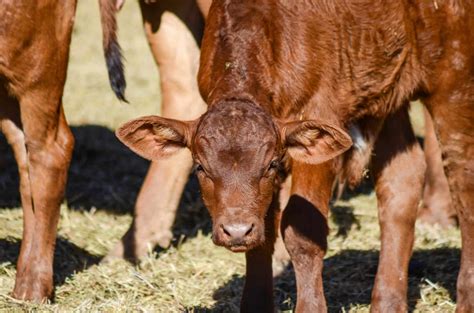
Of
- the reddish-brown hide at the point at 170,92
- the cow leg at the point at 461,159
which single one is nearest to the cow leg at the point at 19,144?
the reddish-brown hide at the point at 170,92

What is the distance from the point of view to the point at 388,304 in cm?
724

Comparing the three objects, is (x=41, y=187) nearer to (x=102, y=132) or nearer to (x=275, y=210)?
(x=275, y=210)

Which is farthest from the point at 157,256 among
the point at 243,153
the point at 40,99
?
the point at 243,153

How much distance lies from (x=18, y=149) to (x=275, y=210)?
191cm

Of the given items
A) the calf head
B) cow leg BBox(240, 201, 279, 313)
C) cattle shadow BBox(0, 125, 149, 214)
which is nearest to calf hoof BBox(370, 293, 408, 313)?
cow leg BBox(240, 201, 279, 313)

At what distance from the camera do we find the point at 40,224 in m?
7.59

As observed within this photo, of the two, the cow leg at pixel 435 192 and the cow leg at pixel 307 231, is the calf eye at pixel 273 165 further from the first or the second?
the cow leg at pixel 435 192

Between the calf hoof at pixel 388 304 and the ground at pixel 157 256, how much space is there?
8.4 inches

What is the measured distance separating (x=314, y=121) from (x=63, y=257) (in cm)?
281

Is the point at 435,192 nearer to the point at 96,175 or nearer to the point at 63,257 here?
the point at 96,175

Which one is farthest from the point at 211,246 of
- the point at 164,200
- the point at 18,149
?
the point at 18,149

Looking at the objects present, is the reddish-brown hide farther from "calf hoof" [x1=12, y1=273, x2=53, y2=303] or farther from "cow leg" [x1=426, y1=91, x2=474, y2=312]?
"cow leg" [x1=426, y1=91, x2=474, y2=312]

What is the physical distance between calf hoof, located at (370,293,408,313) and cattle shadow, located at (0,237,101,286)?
1922mm

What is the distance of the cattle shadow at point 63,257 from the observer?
8164 millimetres
